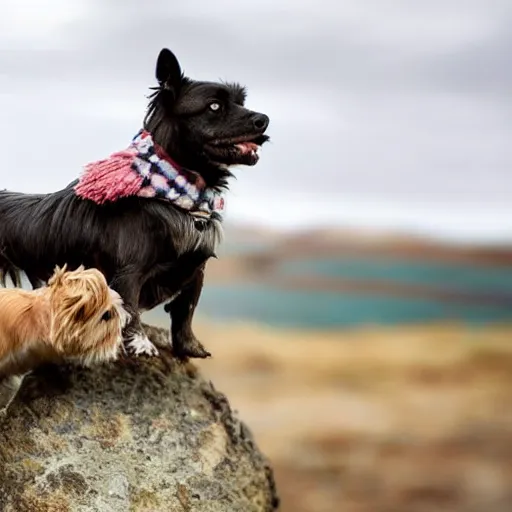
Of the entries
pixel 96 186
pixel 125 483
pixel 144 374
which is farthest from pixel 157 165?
pixel 125 483

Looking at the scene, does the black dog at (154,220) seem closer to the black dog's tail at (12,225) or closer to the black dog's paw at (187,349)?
the black dog's tail at (12,225)

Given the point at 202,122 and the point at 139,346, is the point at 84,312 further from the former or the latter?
the point at 202,122

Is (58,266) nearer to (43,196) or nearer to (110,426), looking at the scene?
(43,196)

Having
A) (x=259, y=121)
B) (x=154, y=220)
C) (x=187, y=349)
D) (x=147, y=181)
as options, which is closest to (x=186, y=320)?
(x=187, y=349)

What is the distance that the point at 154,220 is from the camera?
4.77 m

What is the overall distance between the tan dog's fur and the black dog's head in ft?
2.02

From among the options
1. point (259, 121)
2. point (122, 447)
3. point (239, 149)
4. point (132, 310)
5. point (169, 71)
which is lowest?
point (122, 447)

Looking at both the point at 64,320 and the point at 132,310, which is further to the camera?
the point at 132,310

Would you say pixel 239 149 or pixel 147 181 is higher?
pixel 239 149

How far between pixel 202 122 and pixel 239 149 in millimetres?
172

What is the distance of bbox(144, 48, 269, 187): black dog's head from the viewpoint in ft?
15.5

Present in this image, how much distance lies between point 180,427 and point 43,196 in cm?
106

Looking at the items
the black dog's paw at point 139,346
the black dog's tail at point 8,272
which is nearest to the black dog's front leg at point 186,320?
the black dog's paw at point 139,346

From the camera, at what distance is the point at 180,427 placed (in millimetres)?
5105
